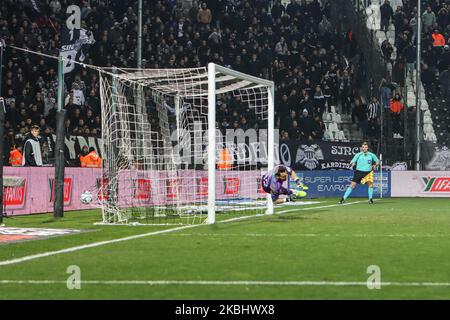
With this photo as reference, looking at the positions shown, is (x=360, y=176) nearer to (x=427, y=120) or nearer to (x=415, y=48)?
(x=427, y=120)

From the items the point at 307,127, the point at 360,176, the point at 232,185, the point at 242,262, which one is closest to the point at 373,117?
the point at 307,127

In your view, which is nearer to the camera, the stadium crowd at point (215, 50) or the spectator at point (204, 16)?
the stadium crowd at point (215, 50)

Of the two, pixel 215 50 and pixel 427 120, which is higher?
pixel 215 50

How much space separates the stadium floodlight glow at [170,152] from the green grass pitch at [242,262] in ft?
8.02

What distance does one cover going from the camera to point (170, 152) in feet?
72.4

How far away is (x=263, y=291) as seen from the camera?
7.68 metres

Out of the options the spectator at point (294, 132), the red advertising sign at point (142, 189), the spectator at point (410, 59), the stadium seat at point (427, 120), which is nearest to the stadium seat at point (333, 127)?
the spectator at point (294, 132)

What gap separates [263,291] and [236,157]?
64.3ft

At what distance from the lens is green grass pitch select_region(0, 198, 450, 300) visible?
25.3 feet

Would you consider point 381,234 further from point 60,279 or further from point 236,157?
point 236,157

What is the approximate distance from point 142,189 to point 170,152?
146 centimetres

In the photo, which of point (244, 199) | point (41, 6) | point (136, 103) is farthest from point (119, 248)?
point (41, 6)

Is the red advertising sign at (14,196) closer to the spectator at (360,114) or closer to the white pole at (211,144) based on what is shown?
the white pole at (211,144)

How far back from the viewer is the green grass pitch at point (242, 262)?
25.3 ft
